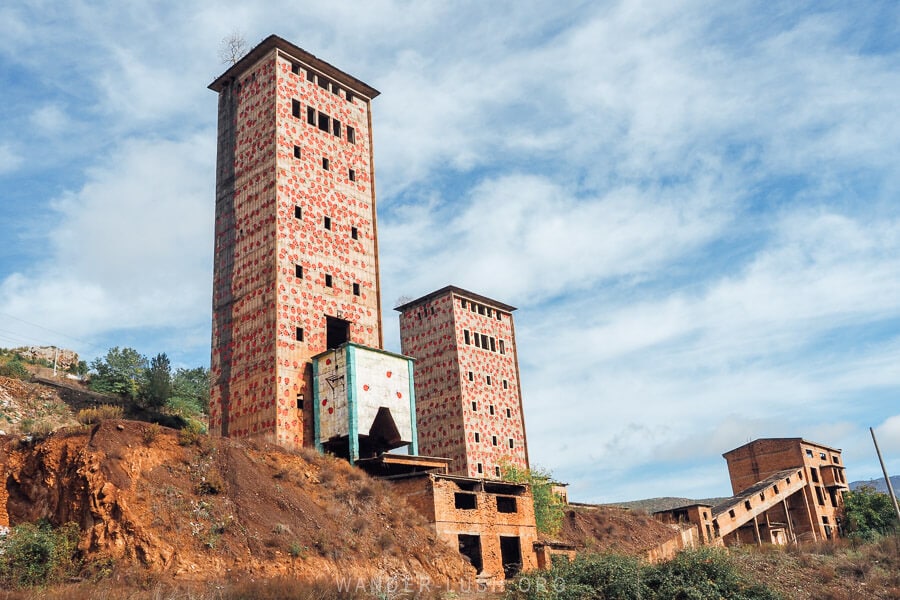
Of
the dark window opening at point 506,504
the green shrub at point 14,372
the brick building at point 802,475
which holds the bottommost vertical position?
the dark window opening at point 506,504

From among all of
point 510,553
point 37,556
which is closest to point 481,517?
point 510,553

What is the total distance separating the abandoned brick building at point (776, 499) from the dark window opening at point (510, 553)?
25133 millimetres

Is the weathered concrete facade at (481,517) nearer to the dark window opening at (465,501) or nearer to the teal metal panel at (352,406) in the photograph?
the dark window opening at (465,501)

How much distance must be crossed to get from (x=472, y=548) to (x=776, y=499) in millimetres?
38327

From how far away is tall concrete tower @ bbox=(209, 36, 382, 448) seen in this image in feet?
119

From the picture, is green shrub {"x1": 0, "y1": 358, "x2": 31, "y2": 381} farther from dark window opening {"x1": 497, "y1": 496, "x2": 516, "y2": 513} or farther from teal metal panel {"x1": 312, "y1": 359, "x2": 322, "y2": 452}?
dark window opening {"x1": 497, "y1": 496, "x2": 516, "y2": 513}

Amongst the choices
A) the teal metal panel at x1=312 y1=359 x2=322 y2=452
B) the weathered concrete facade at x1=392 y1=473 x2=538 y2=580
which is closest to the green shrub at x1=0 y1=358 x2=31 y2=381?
the teal metal panel at x1=312 y1=359 x2=322 y2=452

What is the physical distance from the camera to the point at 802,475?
2564 inches

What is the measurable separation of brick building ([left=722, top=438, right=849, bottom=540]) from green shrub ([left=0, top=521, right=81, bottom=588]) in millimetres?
57540

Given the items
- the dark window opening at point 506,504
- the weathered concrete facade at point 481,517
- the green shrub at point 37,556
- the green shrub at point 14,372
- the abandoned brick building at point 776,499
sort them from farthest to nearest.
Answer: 1. the abandoned brick building at point 776,499
2. the green shrub at point 14,372
3. the dark window opening at point 506,504
4. the weathered concrete facade at point 481,517
5. the green shrub at point 37,556

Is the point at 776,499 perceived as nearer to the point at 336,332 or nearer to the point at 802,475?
the point at 802,475

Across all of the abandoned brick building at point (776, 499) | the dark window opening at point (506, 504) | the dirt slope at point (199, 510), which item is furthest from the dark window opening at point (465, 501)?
the abandoned brick building at point (776, 499)

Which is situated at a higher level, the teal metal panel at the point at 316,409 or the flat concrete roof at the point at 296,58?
the flat concrete roof at the point at 296,58

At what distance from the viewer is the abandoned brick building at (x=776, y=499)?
55750mm
